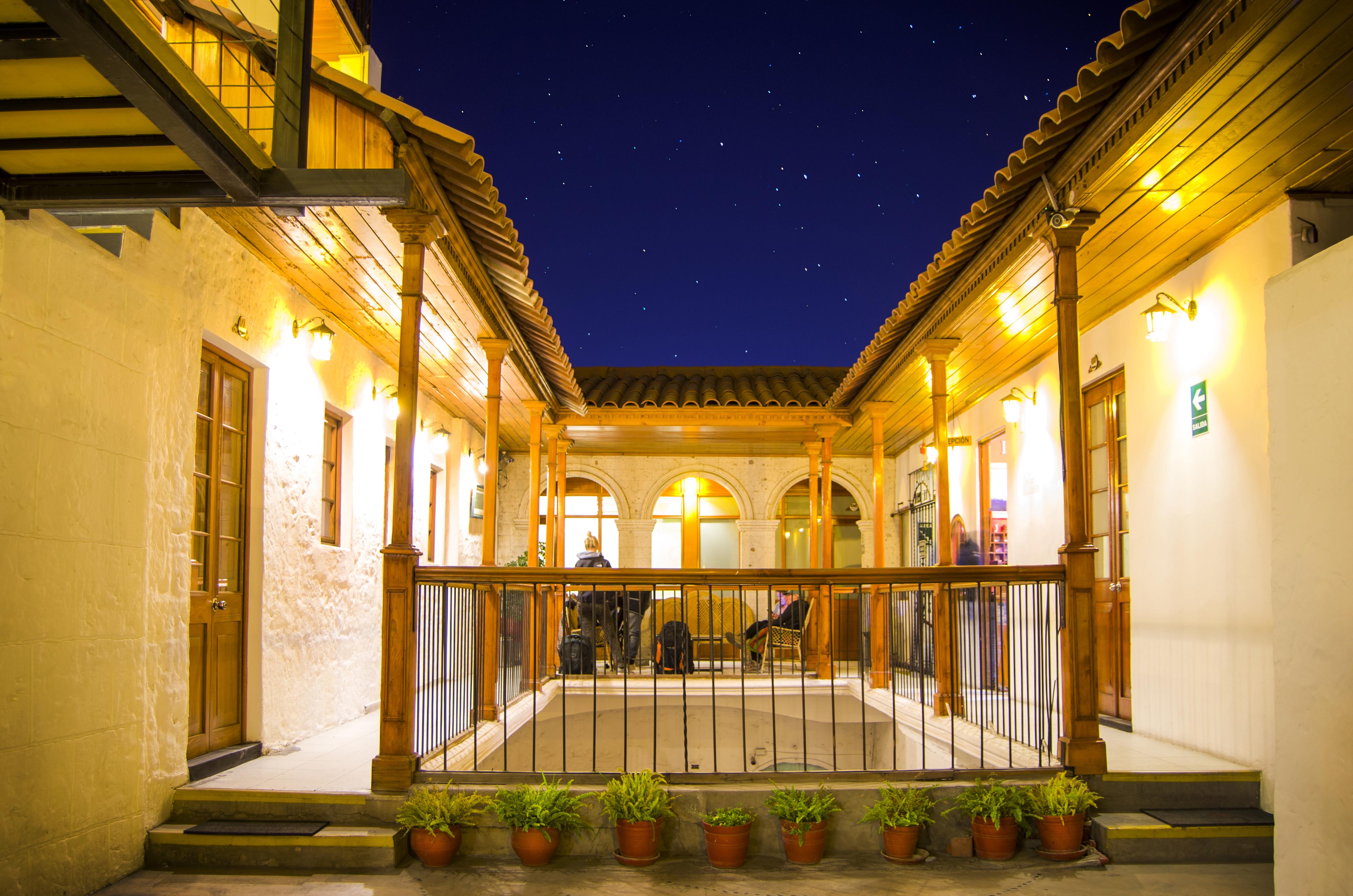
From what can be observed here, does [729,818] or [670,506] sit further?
[670,506]

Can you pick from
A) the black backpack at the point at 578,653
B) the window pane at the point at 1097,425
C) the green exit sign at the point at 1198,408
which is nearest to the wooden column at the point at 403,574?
the black backpack at the point at 578,653

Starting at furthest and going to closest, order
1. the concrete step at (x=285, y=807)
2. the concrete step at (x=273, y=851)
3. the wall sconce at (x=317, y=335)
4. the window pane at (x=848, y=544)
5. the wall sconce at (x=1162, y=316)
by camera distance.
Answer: the window pane at (x=848, y=544) → the wall sconce at (x=317, y=335) → the wall sconce at (x=1162, y=316) → the concrete step at (x=285, y=807) → the concrete step at (x=273, y=851)

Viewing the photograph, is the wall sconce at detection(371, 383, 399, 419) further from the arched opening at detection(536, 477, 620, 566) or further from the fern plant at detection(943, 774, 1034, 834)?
the fern plant at detection(943, 774, 1034, 834)

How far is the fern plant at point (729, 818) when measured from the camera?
432cm

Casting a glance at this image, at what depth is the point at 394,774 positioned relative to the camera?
4.45m

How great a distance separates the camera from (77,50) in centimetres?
226

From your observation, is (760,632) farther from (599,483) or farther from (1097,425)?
(1097,425)

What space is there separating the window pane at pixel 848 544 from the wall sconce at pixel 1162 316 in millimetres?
8463

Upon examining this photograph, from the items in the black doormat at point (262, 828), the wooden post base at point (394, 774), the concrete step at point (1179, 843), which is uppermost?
the wooden post base at point (394, 774)

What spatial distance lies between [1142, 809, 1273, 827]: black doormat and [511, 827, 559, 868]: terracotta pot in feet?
9.36

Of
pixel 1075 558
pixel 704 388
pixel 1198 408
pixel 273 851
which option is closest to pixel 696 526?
pixel 704 388

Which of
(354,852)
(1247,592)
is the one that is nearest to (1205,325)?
(1247,592)

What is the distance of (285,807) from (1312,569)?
4.48m

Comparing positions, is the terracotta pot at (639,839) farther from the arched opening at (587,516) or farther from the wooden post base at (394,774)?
the arched opening at (587,516)
